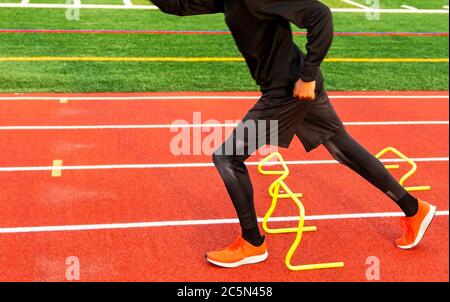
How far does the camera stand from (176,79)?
33.3 feet

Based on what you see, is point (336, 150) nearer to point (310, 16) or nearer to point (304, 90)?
point (304, 90)

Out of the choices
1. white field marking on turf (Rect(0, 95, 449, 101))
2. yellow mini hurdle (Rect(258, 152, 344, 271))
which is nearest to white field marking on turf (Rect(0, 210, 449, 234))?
yellow mini hurdle (Rect(258, 152, 344, 271))

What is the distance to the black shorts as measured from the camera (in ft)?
14.6

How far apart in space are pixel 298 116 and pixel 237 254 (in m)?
1.10

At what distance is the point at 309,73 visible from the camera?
420 cm

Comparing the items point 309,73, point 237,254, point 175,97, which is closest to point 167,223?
point 237,254

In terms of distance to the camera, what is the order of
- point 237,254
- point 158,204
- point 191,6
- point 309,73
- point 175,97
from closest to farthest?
point 309,73 < point 191,6 < point 237,254 < point 158,204 < point 175,97

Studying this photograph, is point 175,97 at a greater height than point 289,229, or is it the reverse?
point 289,229

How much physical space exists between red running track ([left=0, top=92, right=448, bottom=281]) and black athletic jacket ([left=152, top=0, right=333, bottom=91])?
57.1 inches

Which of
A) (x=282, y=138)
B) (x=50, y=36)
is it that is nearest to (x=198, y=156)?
(x=282, y=138)

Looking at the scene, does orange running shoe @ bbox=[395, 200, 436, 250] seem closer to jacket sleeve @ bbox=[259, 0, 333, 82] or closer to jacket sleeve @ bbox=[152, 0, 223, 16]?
jacket sleeve @ bbox=[259, 0, 333, 82]

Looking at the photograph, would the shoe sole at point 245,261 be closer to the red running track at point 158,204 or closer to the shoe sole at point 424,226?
the red running track at point 158,204

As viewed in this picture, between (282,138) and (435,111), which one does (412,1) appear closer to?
(435,111)

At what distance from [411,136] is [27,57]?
644 centimetres
